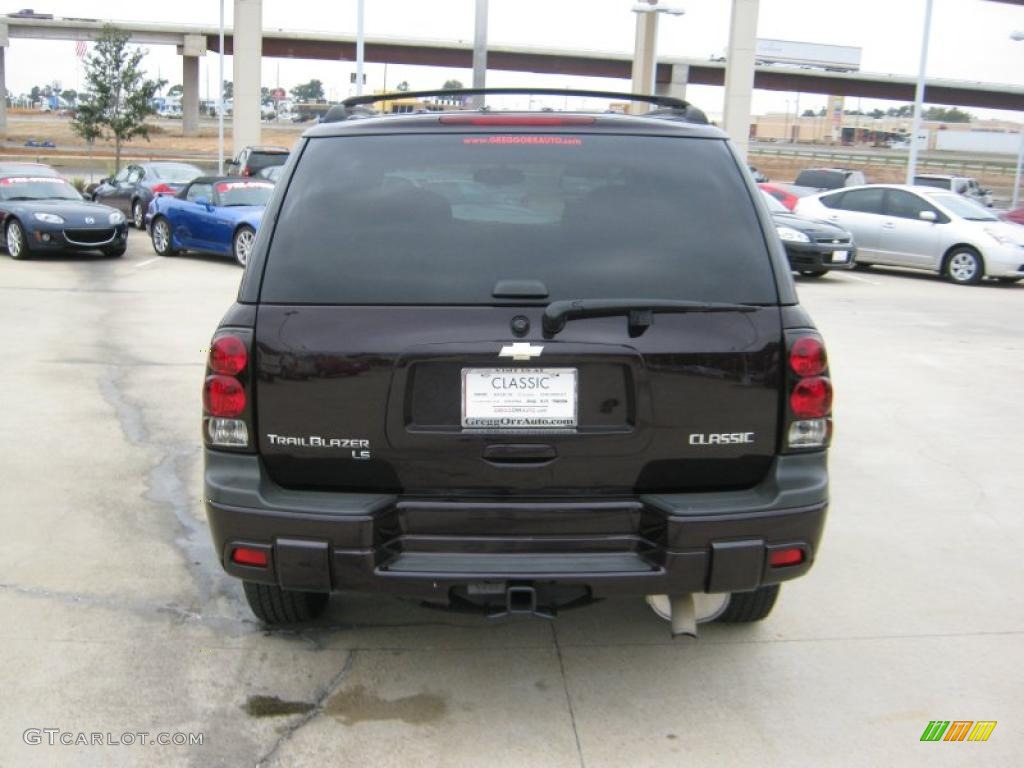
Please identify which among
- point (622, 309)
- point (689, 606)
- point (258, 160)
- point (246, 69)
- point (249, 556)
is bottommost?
point (689, 606)

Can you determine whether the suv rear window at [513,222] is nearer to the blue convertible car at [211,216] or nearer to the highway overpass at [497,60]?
the blue convertible car at [211,216]

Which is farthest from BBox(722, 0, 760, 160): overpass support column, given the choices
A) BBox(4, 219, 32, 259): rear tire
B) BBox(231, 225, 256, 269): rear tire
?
BBox(4, 219, 32, 259): rear tire

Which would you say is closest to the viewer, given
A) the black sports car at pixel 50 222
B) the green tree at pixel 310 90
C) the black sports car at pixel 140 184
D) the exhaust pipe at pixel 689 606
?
the exhaust pipe at pixel 689 606

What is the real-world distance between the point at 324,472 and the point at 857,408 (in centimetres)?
603

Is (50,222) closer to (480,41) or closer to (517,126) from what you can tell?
(480,41)

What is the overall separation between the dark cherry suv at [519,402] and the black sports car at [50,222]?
15836 millimetres

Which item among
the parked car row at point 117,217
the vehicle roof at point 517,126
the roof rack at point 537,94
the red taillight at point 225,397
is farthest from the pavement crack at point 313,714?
the parked car row at point 117,217

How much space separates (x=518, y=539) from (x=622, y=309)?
0.79 m

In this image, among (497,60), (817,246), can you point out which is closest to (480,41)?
→ (817,246)

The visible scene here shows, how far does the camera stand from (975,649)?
170 inches

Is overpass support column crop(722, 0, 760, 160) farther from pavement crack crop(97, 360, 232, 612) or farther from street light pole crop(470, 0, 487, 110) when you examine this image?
pavement crack crop(97, 360, 232, 612)

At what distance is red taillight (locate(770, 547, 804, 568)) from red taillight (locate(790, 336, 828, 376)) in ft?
1.86

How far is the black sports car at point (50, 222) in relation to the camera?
17891 millimetres

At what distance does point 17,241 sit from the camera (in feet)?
59.7
